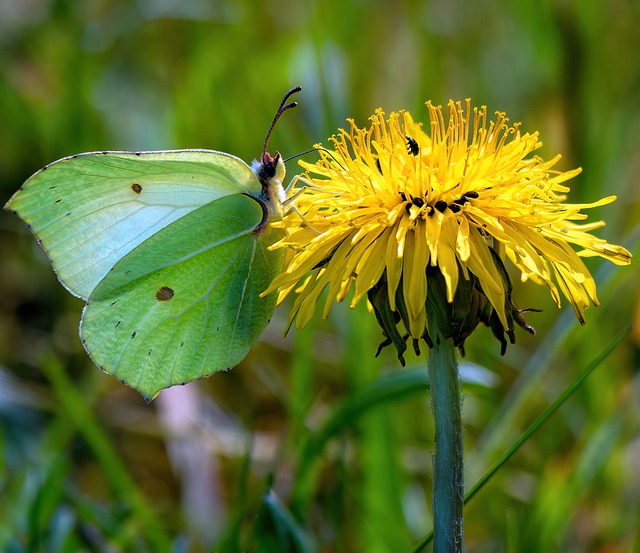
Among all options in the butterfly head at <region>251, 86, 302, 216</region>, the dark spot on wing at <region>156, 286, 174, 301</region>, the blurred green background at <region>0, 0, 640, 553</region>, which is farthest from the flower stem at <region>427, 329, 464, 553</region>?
the dark spot on wing at <region>156, 286, 174, 301</region>

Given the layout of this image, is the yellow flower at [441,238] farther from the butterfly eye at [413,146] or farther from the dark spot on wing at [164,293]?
the dark spot on wing at [164,293]

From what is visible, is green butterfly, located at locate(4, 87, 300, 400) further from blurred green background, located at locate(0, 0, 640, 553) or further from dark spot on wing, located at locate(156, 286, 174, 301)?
blurred green background, located at locate(0, 0, 640, 553)

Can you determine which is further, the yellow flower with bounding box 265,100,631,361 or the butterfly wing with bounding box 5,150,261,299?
the butterfly wing with bounding box 5,150,261,299

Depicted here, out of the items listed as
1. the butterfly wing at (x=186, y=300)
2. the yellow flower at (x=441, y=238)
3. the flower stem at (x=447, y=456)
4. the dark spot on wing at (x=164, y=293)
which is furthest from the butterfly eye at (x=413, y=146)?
the dark spot on wing at (x=164, y=293)

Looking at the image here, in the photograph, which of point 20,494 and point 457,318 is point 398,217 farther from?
point 20,494

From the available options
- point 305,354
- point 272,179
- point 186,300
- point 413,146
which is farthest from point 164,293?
point 413,146

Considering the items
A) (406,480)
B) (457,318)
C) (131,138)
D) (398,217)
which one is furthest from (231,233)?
(131,138)
